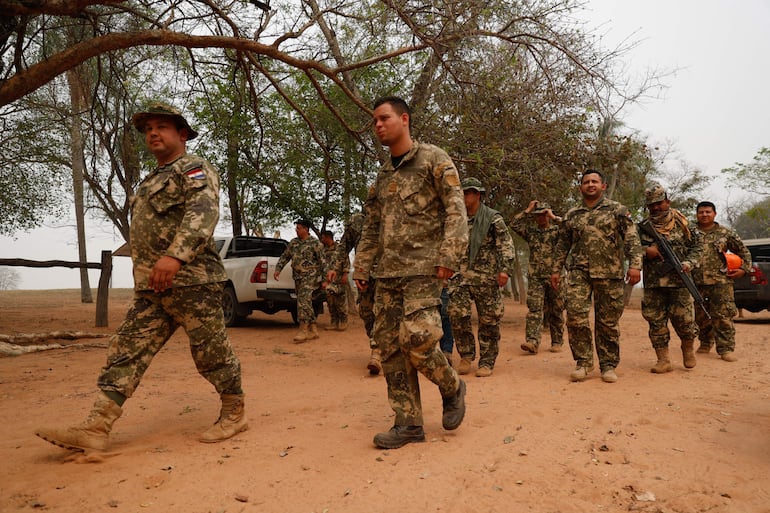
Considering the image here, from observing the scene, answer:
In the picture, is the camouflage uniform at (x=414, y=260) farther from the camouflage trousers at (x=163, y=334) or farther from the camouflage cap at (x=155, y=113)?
the camouflage cap at (x=155, y=113)

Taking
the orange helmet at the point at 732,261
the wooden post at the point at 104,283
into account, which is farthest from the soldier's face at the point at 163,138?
the wooden post at the point at 104,283

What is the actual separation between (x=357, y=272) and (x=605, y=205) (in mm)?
3135

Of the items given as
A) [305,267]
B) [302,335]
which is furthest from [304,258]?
[302,335]

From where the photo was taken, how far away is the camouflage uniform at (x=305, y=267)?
986 cm

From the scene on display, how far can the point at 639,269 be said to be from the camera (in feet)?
19.0

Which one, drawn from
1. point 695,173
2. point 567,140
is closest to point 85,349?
point 567,140

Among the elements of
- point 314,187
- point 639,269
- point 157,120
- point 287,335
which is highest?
point 314,187

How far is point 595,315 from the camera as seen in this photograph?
570 centimetres

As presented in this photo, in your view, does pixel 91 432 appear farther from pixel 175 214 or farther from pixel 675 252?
pixel 675 252

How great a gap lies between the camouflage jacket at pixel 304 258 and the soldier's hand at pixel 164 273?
6.47 m

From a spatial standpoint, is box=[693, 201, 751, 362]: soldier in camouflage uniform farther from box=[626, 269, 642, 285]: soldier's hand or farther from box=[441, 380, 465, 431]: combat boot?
box=[441, 380, 465, 431]: combat boot

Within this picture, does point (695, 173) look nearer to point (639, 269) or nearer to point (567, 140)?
point (567, 140)

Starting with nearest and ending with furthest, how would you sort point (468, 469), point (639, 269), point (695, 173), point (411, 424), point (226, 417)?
point (468, 469) < point (411, 424) < point (226, 417) < point (639, 269) < point (695, 173)

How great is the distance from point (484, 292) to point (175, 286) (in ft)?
11.8
